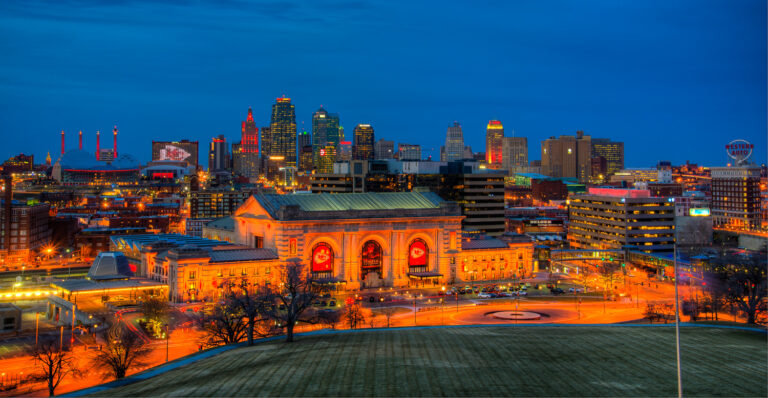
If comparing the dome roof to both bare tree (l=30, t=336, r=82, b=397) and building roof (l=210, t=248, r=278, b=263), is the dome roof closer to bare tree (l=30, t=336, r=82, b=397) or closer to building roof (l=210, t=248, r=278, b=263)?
building roof (l=210, t=248, r=278, b=263)

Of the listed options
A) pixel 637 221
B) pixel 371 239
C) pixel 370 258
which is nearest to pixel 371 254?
pixel 370 258

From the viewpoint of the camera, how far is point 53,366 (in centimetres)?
6475

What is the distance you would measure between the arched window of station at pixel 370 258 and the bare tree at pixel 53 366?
2214 inches

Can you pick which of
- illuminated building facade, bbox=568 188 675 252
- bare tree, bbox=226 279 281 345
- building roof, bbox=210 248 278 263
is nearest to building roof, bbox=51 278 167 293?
building roof, bbox=210 248 278 263

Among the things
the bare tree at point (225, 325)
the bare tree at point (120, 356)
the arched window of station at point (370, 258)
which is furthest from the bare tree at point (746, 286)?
the bare tree at point (120, 356)

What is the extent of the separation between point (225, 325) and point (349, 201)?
56.0m

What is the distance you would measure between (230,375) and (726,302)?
6430 centimetres

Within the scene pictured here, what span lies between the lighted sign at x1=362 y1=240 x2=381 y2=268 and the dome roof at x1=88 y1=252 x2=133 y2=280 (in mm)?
39140

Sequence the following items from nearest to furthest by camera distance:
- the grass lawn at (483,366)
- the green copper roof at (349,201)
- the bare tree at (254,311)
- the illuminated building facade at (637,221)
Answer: the grass lawn at (483,366)
the bare tree at (254,311)
the green copper roof at (349,201)
the illuminated building facade at (637,221)

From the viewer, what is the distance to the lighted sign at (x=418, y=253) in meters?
126

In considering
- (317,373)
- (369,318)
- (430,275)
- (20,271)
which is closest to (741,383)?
(317,373)

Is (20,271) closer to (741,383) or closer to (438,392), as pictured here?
(438,392)

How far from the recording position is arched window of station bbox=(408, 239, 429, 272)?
414 feet

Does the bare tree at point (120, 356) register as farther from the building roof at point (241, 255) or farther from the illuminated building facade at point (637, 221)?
the illuminated building facade at point (637, 221)
